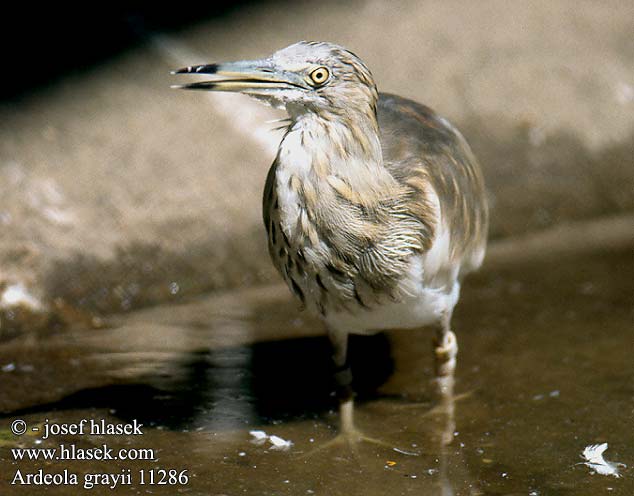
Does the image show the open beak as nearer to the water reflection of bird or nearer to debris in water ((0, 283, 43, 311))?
the water reflection of bird

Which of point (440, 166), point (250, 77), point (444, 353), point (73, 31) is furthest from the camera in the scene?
point (73, 31)

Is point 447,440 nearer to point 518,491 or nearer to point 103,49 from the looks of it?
point 518,491

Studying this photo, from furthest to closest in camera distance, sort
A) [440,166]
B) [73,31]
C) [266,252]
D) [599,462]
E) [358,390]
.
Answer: [73,31]
[266,252]
[358,390]
[440,166]
[599,462]

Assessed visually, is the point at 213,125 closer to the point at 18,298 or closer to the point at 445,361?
the point at 18,298

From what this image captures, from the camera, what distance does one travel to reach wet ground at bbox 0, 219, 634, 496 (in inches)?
163

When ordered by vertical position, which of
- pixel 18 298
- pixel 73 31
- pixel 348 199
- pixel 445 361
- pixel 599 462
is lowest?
pixel 599 462

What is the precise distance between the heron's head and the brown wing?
424 millimetres

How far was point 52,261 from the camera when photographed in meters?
5.74

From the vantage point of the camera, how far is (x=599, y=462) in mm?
4188

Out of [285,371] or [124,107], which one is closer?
[285,371]

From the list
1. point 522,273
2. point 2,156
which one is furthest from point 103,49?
point 522,273

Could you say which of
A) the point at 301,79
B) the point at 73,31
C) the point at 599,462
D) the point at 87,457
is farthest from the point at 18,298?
the point at 599,462

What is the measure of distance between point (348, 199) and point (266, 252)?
228 centimetres

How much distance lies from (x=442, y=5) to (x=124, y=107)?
2.41 m
